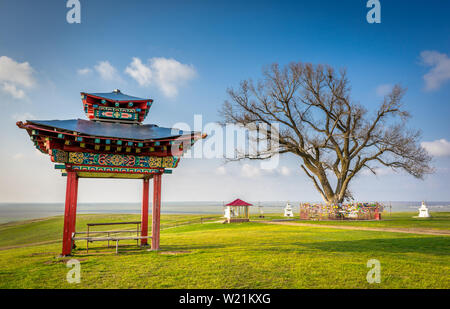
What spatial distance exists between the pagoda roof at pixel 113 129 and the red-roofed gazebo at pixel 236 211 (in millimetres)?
17159

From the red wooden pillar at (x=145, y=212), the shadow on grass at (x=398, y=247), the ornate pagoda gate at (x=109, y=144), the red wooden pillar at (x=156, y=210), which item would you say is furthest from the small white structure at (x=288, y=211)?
the red wooden pillar at (x=156, y=210)

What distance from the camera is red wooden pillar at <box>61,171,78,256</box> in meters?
9.60

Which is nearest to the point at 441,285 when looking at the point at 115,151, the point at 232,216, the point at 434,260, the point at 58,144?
the point at 434,260

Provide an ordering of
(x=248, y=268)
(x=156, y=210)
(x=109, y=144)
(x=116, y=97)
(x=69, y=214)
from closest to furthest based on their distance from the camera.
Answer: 1. (x=248, y=268)
2. (x=69, y=214)
3. (x=109, y=144)
4. (x=156, y=210)
5. (x=116, y=97)

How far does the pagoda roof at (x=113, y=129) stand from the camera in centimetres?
967

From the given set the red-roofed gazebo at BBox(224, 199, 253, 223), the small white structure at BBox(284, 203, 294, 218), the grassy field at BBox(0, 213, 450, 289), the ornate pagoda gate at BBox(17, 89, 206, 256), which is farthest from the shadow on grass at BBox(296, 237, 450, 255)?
the small white structure at BBox(284, 203, 294, 218)

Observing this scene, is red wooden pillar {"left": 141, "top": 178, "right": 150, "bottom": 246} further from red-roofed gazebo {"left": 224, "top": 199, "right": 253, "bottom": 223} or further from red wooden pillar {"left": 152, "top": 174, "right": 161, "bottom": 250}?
red-roofed gazebo {"left": 224, "top": 199, "right": 253, "bottom": 223}

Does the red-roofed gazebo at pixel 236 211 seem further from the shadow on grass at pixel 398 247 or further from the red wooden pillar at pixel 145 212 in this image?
the shadow on grass at pixel 398 247

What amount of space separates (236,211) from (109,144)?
65.3 feet

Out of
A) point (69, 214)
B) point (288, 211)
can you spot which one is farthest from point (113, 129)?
point (288, 211)

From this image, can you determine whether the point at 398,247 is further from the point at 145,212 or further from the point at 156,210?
the point at 145,212

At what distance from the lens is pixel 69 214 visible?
979 cm
